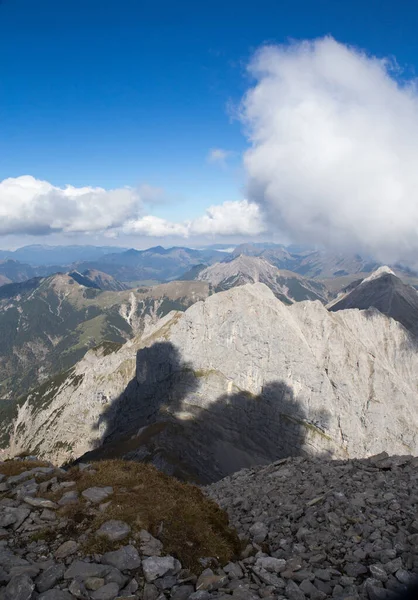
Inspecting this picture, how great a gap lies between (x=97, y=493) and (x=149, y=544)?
5.36 meters

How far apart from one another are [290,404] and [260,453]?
36207 millimetres

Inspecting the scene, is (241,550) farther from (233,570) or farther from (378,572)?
(378,572)

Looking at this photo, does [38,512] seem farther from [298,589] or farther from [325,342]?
[325,342]

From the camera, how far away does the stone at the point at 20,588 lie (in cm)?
1198

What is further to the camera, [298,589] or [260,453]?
[260,453]

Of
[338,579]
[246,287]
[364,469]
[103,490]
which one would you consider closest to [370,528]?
[338,579]

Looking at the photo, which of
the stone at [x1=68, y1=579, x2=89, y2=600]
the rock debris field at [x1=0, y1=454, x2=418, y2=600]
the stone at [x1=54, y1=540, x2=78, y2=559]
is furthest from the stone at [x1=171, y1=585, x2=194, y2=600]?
the stone at [x1=54, y1=540, x2=78, y2=559]

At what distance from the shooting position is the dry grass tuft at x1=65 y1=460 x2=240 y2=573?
1639cm

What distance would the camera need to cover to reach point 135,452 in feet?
383

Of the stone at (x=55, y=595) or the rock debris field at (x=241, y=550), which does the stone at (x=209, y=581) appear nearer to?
the rock debris field at (x=241, y=550)

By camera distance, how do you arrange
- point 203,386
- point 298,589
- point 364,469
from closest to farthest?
point 298,589, point 364,469, point 203,386

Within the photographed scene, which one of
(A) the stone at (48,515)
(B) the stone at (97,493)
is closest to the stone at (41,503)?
(A) the stone at (48,515)

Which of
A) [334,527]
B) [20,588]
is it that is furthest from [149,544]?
[334,527]

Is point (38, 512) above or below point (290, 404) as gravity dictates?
above
